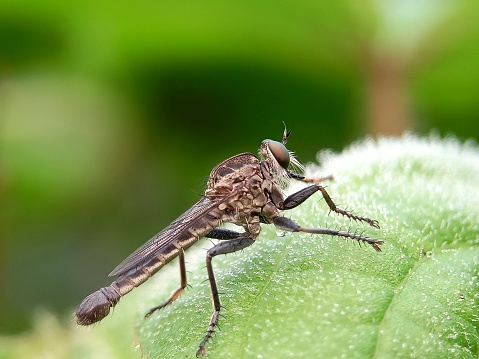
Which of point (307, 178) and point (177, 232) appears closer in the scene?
point (177, 232)

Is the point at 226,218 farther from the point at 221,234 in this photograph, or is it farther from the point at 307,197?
the point at 307,197

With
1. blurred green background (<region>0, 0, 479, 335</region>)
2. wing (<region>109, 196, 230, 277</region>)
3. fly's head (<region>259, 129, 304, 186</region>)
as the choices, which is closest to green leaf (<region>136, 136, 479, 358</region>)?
wing (<region>109, 196, 230, 277</region>)

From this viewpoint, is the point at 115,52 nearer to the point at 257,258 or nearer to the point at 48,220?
the point at 48,220

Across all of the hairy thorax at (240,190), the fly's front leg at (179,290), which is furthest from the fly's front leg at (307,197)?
the fly's front leg at (179,290)

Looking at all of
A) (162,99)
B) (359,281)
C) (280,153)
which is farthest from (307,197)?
(162,99)

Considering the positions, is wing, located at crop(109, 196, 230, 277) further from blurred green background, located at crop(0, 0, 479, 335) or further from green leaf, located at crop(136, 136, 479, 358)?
blurred green background, located at crop(0, 0, 479, 335)

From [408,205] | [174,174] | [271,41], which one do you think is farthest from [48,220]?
[408,205]

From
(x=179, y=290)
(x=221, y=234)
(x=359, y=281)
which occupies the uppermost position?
(x=359, y=281)
